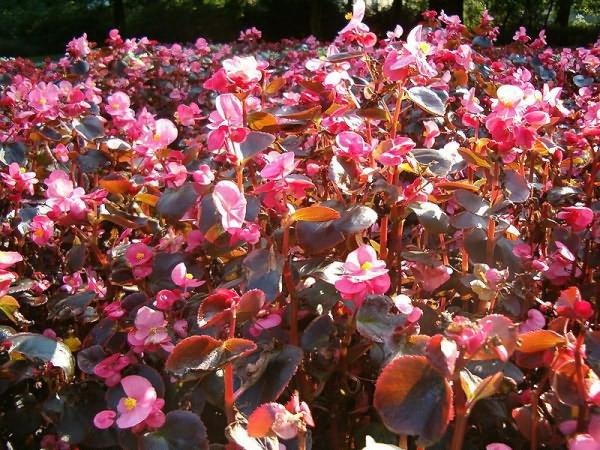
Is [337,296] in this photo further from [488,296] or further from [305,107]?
[305,107]

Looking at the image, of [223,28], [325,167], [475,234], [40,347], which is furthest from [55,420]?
[223,28]

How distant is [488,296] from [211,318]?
0.35 metres

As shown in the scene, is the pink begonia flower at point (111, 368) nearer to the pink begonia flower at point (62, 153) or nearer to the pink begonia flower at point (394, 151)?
the pink begonia flower at point (394, 151)

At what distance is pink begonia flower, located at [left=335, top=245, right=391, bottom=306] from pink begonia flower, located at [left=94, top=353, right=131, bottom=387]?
32cm

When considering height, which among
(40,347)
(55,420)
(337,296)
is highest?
(337,296)

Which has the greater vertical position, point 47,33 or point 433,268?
point 433,268

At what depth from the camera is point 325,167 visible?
1.09m

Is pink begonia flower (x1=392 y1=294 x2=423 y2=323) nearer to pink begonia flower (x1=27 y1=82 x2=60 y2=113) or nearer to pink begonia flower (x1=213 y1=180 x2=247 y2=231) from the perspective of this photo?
pink begonia flower (x1=213 y1=180 x2=247 y2=231)

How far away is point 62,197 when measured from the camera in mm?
1051

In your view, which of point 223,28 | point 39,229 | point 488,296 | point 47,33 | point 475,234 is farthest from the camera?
point 47,33

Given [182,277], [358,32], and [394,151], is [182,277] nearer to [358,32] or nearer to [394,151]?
[394,151]

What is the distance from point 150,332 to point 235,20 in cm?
1456

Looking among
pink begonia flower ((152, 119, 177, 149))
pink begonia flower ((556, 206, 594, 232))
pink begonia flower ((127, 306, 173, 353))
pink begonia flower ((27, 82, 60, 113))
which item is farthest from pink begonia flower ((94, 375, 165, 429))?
pink begonia flower ((27, 82, 60, 113))

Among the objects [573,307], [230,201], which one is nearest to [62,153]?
[230,201]
